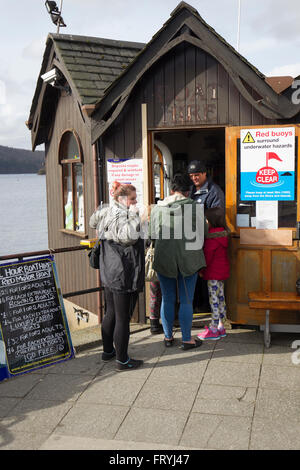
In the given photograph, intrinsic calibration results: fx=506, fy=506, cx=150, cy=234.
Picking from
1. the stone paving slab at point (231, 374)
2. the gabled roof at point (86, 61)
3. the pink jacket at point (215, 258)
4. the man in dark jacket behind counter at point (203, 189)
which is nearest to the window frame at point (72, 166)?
the gabled roof at point (86, 61)

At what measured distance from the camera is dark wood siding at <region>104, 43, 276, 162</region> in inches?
243

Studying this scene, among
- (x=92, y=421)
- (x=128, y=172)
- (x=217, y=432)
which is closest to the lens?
(x=217, y=432)

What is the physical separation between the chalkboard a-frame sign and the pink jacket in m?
1.71

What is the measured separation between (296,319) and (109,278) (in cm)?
245

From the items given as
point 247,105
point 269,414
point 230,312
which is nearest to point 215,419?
point 269,414

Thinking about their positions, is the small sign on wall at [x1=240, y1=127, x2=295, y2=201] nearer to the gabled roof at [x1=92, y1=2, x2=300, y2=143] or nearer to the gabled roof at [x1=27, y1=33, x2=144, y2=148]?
the gabled roof at [x1=92, y1=2, x2=300, y2=143]

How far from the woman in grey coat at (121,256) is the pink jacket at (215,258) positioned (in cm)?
103

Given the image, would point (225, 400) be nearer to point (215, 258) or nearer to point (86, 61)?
point (215, 258)

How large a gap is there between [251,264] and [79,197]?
3837 mm

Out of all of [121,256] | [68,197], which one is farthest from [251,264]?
[68,197]

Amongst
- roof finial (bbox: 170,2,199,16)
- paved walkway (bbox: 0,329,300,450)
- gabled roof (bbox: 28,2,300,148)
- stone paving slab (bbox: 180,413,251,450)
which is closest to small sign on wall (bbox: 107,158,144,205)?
gabled roof (bbox: 28,2,300,148)

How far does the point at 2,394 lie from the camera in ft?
15.4

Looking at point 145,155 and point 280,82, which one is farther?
point 145,155

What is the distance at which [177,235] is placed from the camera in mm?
5324
